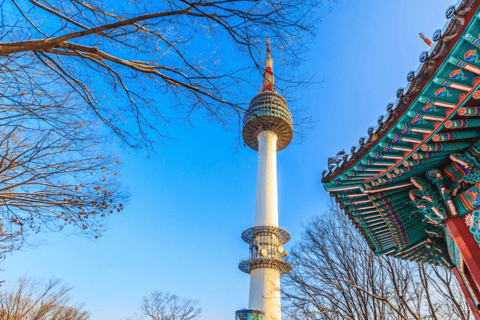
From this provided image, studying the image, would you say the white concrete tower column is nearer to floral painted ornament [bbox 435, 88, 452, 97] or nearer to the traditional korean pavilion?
the traditional korean pavilion

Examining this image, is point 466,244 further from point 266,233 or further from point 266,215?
point 266,215

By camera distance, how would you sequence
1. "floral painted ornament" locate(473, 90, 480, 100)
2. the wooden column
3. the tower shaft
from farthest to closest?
the tower shaft → the wooden column → "floral painted ornament" locate(473, 90, 480, 100)

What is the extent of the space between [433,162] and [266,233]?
23.3 m

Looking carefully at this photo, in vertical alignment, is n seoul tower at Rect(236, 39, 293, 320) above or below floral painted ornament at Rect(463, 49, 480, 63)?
above

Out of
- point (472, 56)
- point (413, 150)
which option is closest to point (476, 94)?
point (472, 56)

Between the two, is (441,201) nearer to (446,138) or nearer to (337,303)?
(446,138)

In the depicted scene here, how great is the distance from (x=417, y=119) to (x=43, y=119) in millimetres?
5910

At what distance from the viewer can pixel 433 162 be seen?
16.3ft

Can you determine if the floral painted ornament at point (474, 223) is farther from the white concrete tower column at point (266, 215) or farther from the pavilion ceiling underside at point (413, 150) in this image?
the white concrete tower column at point (266, 215)

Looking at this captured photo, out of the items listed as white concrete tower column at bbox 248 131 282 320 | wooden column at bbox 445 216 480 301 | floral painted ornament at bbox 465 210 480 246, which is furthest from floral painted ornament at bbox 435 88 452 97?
white concrete tower column at bbox 248 131 282 320

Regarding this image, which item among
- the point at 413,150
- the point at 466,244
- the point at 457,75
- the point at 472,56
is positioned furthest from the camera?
the point at 466,244

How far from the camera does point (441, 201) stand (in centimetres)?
522

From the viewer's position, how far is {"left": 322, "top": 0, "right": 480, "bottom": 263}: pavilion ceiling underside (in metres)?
3.50

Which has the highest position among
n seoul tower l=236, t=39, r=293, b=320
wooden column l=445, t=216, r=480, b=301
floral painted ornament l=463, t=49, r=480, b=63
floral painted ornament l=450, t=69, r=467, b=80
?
n seoul tower l=236, t=39, r=293, b=320
